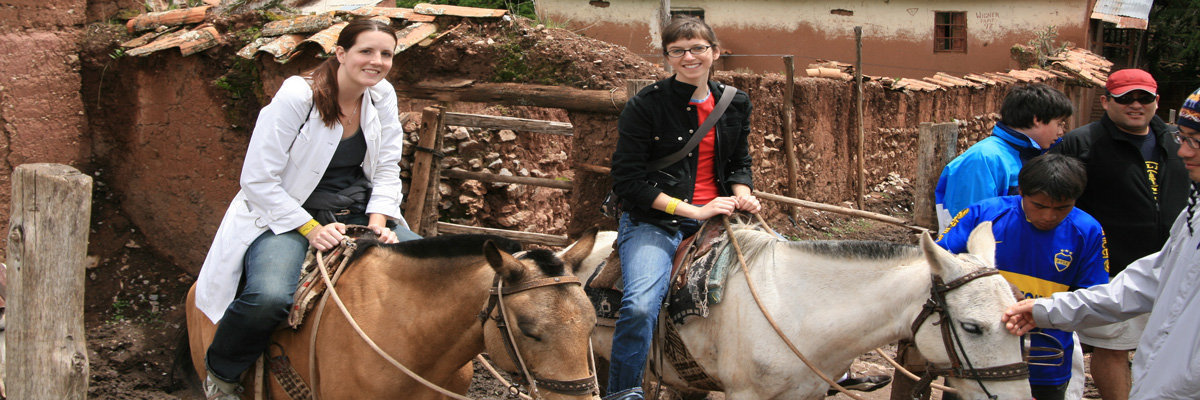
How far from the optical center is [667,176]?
156 inches

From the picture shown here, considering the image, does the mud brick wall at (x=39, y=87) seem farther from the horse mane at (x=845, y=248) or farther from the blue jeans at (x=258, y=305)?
the horse mane at (x=845, y=248)

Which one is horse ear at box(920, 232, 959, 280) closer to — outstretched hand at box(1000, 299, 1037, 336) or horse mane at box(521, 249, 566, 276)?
outstretched hand at box(1000, 299, 1037, 336)

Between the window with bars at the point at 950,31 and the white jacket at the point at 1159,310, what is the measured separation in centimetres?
1861

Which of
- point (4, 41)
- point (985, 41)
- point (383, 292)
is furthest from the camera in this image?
point (985, 41)

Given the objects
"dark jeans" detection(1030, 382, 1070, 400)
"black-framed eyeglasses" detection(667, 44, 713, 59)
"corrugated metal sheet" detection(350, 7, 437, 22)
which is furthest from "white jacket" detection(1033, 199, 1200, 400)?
"corrugated metal sheet" detection(350, 7, 437, 22)

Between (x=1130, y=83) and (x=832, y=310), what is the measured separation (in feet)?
6.91

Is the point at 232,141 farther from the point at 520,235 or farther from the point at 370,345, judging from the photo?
the point at 370,345

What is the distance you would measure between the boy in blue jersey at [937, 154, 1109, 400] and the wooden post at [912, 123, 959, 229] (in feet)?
4.54

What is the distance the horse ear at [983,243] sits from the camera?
3.30 metres

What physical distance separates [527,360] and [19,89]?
233 inches

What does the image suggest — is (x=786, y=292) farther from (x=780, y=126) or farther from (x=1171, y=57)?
(x=1171, y=57)

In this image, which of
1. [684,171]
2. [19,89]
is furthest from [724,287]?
[19,89]

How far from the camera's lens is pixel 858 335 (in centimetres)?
351

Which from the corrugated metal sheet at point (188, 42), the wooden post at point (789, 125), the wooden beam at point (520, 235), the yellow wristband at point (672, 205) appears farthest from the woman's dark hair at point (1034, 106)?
the wooden post at point (789, 125)
